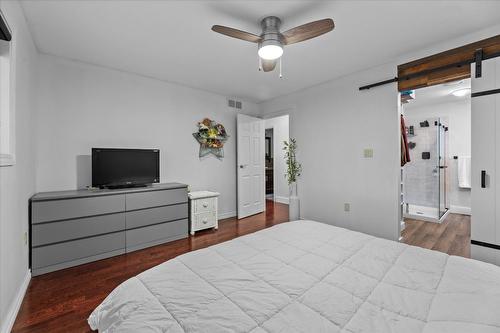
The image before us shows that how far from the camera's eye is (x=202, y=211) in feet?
12.2

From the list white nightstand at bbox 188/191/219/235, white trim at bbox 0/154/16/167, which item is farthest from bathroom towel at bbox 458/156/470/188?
white trim at bbox 0/154/16/167

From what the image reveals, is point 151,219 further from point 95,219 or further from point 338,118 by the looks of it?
point 338,118

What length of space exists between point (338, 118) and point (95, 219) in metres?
3.69

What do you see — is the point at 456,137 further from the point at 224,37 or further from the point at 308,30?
the point at 224,37

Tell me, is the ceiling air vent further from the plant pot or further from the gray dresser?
the plant pot

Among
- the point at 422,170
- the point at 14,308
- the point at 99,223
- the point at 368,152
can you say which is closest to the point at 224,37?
the point at 368,152

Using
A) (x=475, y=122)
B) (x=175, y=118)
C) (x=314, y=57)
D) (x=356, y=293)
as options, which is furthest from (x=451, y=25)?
(x=175, y=118)

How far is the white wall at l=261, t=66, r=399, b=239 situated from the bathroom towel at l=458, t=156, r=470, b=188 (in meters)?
2.99

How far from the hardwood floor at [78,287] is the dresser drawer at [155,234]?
10 cm

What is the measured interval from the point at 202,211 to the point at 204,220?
0.51 ft

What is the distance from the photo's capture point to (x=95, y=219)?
268cm

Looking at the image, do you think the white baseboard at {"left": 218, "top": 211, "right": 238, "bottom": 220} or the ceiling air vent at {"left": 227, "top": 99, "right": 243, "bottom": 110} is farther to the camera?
the ceiling air vent at {"left": 227, "top": 99, "right": 243, "bottom": 110}

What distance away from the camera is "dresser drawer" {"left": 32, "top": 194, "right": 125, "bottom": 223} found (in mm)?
2371

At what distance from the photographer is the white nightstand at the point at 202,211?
11.8 ft
